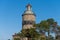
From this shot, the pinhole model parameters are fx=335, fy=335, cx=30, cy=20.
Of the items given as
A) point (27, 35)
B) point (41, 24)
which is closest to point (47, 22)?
point (41, 24)

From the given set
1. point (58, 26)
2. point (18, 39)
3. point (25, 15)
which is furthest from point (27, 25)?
point (58, 26)

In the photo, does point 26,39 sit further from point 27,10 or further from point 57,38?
point 27,10

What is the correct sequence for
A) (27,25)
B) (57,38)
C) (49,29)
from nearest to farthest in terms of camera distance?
(49,29) → (57,38) → (27,25)

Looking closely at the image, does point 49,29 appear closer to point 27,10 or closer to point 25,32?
point 25,32

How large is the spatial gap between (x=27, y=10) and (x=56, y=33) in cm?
1693

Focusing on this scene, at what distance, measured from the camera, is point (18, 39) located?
77.8 metres

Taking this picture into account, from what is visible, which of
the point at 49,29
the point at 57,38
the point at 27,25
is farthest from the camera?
the point at 27,25

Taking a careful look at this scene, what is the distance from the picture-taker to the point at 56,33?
240ft

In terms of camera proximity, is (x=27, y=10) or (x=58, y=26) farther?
(x=27, y=10)

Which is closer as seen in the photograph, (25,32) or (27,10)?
(25,32)

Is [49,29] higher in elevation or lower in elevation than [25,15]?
lower

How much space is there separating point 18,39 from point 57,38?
9.11 metres

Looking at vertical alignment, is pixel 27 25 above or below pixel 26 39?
above

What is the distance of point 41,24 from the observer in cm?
7206
